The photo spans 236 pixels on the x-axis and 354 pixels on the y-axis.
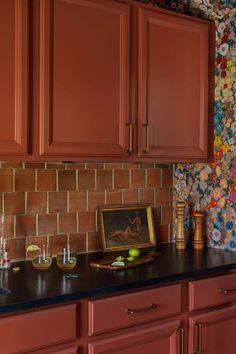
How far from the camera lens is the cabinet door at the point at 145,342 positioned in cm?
202

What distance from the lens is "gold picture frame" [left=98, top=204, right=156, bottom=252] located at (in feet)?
9.13

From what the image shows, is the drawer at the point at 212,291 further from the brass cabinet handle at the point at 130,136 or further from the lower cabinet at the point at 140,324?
the brass cabinet handle at the point at 130,136

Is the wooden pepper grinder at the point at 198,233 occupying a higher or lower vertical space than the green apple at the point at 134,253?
higher

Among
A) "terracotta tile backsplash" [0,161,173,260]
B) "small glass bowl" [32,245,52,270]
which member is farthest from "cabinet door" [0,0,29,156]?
"small glass bowl" [32,245,52,270]

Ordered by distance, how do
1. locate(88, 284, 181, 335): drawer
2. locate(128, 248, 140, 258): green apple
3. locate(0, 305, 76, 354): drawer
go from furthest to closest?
locate(128, 248, 140, 258): green apple < locate(88, 284, 181, 335): drawer < locate(0, 305, 76, 354): drawer

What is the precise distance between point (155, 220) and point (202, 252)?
0.39m

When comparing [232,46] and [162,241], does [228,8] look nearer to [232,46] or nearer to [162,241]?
[232,46]

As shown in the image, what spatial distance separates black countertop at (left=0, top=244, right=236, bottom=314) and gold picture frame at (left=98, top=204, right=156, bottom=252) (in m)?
0.14

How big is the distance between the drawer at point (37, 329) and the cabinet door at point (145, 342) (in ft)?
0.54

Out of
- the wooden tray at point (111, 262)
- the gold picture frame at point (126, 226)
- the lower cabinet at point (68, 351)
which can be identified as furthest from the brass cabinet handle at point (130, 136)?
the lower cabinet at point (68, 351)

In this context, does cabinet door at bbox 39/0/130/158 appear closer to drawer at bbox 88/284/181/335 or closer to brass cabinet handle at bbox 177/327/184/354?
drawer at bbox 88/284/181/335

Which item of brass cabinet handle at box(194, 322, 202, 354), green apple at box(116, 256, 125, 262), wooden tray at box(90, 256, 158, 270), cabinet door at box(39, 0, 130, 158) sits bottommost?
brass cabinet handle at box(194, 322, 202, 354)

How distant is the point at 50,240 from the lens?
260 centimetres

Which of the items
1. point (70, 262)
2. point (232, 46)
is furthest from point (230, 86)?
point (70, 262)
